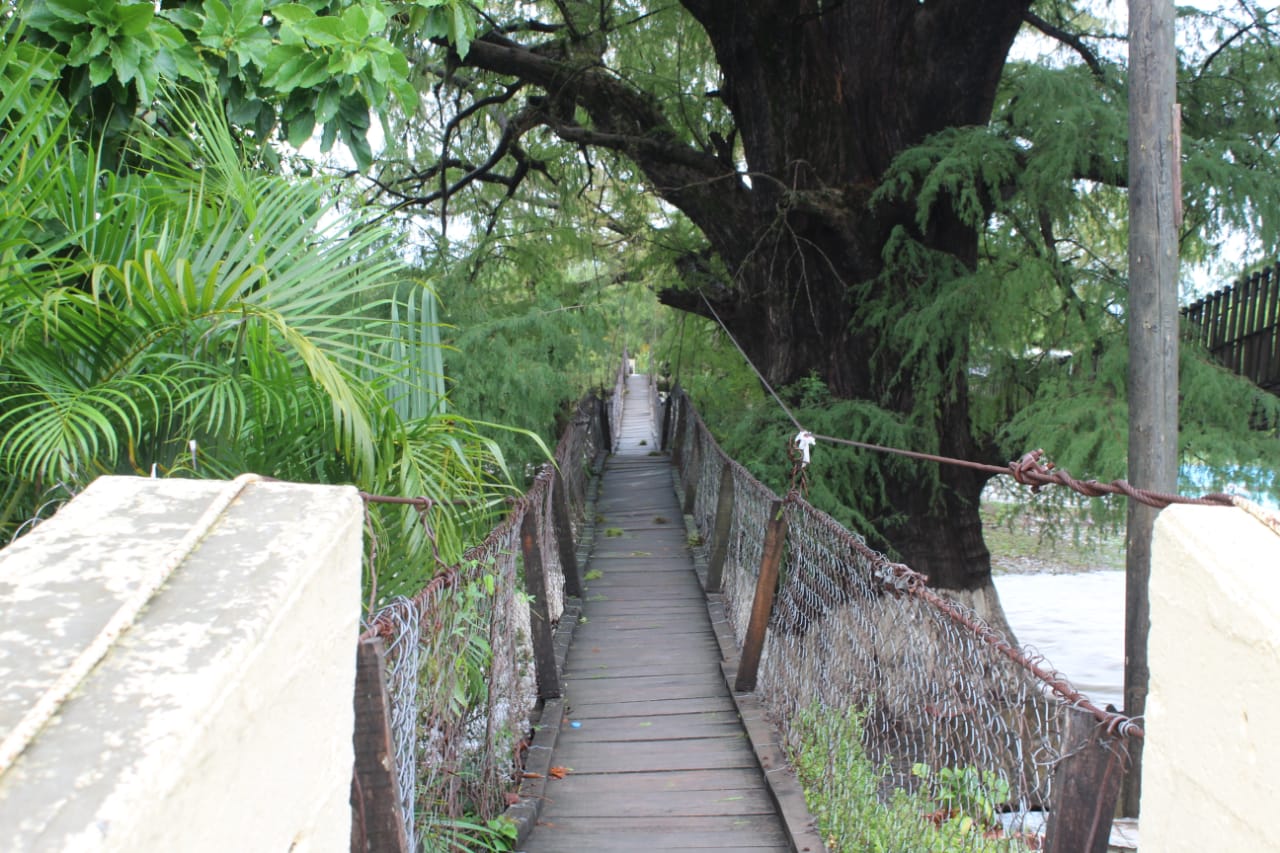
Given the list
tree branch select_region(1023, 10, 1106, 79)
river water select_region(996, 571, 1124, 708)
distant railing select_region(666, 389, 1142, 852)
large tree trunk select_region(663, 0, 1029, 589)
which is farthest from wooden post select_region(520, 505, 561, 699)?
river water select_region(996, 571, 1124, 708)

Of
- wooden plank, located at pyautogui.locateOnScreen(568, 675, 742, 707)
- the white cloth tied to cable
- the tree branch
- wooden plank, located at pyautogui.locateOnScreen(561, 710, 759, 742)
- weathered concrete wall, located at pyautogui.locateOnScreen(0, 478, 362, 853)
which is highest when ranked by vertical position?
the tree branch

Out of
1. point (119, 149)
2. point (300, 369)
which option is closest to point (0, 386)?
point (300, 369)

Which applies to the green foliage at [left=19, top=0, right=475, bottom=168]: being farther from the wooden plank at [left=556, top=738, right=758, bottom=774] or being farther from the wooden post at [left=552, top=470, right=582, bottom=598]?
the wooden post at [left=552, top=470, right=582, bottom=598]

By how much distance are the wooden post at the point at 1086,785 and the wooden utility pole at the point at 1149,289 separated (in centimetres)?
320

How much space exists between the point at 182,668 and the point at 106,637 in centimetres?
11

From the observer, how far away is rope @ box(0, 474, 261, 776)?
3.27 ft

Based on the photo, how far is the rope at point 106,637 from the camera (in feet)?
3.27

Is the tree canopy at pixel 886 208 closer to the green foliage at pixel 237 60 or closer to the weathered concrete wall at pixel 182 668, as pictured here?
the green foliage at pixel 237 60

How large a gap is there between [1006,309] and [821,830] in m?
4.49

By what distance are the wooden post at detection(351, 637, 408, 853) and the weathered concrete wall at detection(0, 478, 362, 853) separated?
6.1 inches

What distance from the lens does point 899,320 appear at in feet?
23.8

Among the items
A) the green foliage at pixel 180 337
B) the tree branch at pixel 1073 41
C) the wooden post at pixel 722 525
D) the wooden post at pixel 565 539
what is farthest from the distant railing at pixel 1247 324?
the green foliage at pixel 180 337

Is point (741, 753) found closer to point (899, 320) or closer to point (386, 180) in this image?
point (899, 320)

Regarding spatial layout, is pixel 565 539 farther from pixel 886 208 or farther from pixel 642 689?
pixel 886 208
